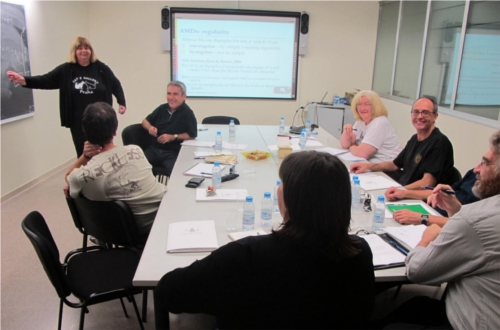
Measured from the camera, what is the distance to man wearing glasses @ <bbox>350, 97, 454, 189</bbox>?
251cm

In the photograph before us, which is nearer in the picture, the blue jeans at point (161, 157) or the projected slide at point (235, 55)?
the blue jeans at point (161, 157)

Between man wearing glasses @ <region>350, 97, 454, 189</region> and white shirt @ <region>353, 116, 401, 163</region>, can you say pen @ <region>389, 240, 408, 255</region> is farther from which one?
white shirt @ <region>353, 116, 401, 163</region>

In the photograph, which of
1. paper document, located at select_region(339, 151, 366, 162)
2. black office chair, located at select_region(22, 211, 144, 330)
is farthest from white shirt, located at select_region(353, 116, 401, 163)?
black office chair, located at select_region(22, 211, 144, 330)

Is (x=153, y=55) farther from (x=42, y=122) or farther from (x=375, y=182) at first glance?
(x=375, y=182)

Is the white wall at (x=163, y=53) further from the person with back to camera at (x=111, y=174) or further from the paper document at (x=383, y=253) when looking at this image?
the paper document at (x=383, y=253)

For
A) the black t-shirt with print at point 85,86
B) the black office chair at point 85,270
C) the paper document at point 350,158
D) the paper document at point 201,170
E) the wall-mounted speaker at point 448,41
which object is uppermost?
the wall-mounted speaker at point 448,41

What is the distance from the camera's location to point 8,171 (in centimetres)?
387

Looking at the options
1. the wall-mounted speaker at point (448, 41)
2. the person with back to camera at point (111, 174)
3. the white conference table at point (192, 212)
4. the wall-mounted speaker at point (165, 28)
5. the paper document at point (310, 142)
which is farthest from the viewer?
the wall-mounted speaker at point (165, 28)

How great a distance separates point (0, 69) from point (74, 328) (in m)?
2.80

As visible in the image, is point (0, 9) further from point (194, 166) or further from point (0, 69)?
point (194, 166)

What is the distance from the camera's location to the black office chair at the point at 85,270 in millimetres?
1545

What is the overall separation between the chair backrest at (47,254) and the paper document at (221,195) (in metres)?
0.80

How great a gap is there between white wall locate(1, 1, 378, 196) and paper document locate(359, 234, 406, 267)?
171 inches

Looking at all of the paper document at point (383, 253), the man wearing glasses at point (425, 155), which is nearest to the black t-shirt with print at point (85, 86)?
the man wearing glasses at point (425, 155)
